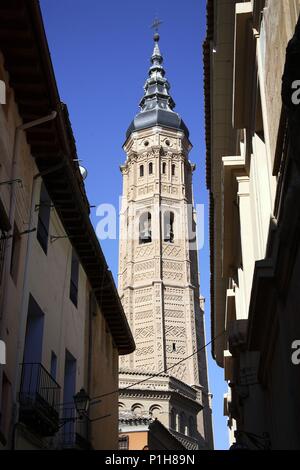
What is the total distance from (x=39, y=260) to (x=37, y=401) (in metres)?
2.86

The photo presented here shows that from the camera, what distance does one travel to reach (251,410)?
39.8ft

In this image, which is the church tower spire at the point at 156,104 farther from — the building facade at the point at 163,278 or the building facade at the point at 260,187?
the building facade at the point at 260,187

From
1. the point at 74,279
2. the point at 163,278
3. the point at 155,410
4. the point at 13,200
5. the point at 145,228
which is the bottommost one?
the point at 13,200

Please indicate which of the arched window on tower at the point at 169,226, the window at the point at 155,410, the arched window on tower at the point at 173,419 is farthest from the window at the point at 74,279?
the arched window on tower at the point at 169,226

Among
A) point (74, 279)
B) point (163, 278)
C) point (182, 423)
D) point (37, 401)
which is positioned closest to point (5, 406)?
point (37, 401)

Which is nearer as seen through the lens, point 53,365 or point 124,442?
point 53,365

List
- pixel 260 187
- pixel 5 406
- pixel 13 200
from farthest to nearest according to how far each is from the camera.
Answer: pixel 13 200 → pixel 5 406 → pixel 260 187

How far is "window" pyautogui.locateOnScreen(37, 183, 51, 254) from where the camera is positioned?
1304cm

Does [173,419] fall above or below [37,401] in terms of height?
above

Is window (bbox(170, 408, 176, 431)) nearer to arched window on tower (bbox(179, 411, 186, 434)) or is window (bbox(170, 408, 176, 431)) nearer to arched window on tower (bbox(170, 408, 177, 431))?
arched window on tower (bbox(170, 408, 177, 431))

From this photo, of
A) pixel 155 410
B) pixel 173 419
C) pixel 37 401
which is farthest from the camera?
pixel 173 419

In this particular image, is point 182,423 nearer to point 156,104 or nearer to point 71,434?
point 156,104

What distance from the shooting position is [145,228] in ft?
218
